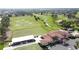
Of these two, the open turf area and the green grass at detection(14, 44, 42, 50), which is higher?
the open turf area

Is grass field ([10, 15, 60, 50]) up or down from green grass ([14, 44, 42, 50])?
up

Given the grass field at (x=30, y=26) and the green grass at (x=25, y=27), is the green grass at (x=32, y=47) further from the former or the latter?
the green grass at (x=25, y=27)

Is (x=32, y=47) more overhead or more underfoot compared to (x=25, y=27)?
more underfoot

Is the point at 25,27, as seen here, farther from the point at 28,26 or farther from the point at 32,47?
the point at 32,47

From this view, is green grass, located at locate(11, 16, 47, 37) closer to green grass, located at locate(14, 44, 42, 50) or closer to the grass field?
the grass field

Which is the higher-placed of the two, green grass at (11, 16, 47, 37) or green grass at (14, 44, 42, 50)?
green grass at (11, 16, 47, 37)

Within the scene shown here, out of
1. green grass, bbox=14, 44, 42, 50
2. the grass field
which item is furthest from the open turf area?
green grass, bbox=14, 44, 42, 50

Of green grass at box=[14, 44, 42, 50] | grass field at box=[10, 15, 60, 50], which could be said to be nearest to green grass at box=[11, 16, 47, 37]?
grass field at box=[10, 15, 60, 50]

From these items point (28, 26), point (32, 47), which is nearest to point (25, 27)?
point (28, 26)
